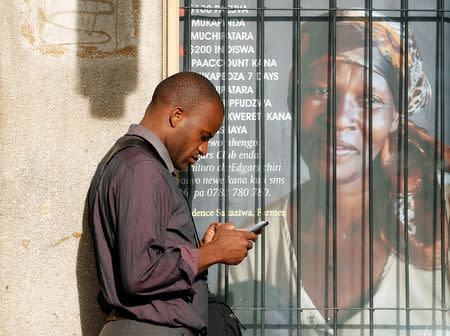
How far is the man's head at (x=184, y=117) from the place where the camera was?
2.80 meters

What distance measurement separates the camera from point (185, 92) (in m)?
2.84

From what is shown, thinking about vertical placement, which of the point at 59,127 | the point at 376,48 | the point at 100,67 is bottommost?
the point at 59,127

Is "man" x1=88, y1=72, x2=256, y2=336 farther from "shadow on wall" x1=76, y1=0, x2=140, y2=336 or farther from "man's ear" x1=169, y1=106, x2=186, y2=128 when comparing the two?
"shadow on wall" x1=76, y1=0, x2=140, y2=336

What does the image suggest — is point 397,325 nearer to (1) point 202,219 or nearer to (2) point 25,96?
(1) point 202,219

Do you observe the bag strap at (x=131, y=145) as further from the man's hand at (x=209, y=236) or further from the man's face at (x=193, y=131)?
the man's hand at (x=209, y=236)

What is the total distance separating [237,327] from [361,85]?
73.6 inches

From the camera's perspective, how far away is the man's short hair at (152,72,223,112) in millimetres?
2820

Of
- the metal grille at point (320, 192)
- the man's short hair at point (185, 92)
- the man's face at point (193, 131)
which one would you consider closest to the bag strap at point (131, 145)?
the man's face at point (193, 131)

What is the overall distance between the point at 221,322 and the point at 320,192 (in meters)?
1.36

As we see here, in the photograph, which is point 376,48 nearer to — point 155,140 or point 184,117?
point 184,117

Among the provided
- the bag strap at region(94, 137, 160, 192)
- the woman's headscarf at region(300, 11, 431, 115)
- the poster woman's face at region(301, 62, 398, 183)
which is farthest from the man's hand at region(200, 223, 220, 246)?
the woman's headscarf at region(300, 11, 431, 115)

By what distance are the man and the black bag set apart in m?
0.18

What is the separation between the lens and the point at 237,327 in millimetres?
2986

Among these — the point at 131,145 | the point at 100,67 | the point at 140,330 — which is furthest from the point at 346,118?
the point at 140,330
